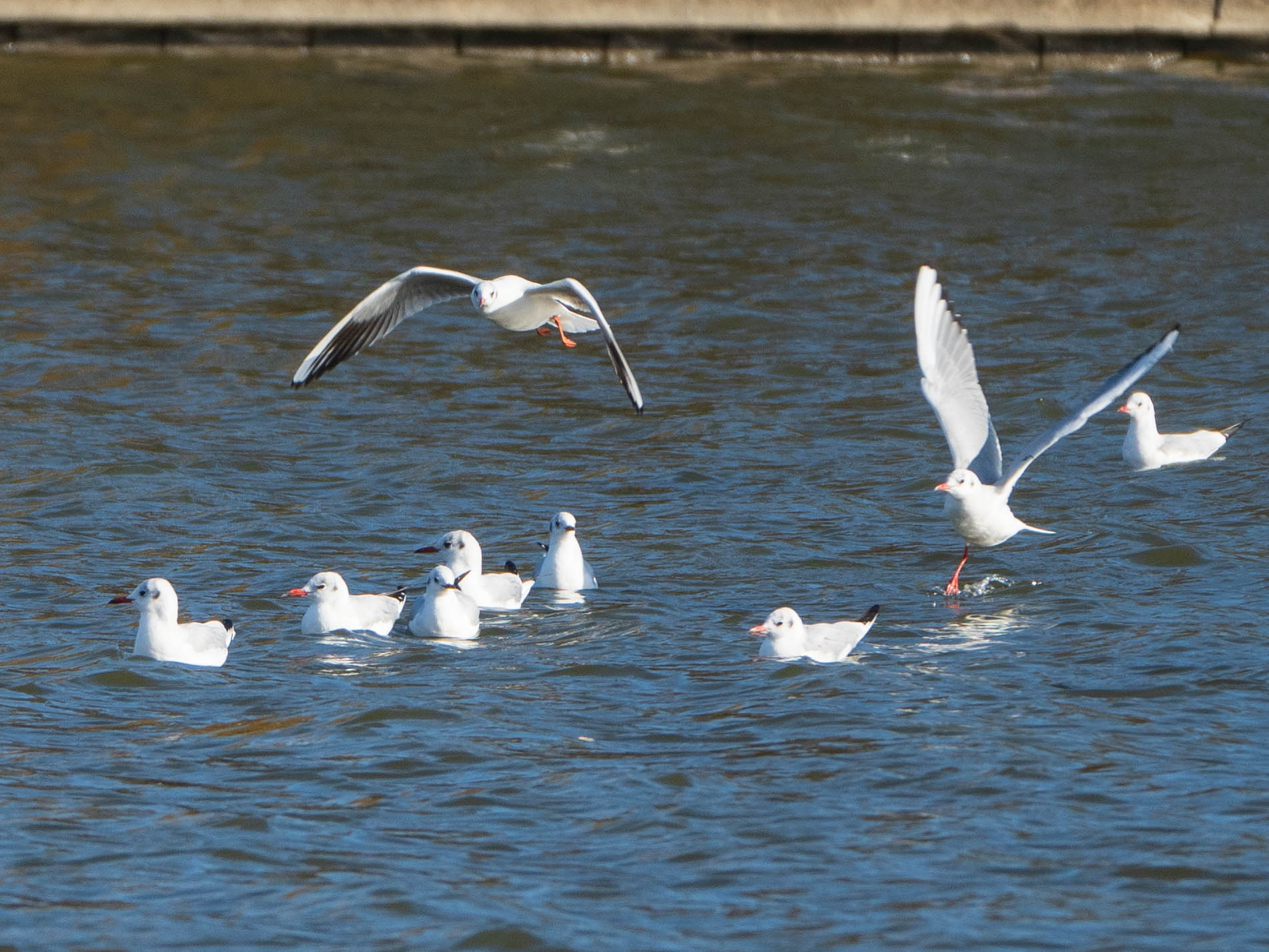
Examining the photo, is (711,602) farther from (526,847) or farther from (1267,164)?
(1267,164)

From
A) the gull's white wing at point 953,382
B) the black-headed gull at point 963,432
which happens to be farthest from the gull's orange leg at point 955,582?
the gull's white wing at point 953,382

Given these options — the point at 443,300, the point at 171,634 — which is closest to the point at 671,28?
the point at 443,300

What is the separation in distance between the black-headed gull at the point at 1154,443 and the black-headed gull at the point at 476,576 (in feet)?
14.5

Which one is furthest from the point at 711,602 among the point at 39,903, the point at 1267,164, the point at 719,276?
the point at 1267,164

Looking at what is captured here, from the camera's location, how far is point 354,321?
40.5ft

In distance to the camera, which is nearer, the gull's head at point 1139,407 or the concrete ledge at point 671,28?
the gull's head at point 1139,407

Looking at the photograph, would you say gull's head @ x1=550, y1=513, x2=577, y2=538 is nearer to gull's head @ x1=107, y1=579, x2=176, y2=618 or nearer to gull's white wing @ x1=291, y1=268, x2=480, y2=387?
gull's white wing @ x1=291, y1=268, x2=480, y2=387

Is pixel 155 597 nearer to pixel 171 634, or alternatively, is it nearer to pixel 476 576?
pixel 171 634

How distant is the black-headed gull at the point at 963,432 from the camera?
10523mm

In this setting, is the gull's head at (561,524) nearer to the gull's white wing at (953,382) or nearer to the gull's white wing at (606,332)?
the gull's white wing at (606,332)

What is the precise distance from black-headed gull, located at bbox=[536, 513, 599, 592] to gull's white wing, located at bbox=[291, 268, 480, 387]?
1.89 m

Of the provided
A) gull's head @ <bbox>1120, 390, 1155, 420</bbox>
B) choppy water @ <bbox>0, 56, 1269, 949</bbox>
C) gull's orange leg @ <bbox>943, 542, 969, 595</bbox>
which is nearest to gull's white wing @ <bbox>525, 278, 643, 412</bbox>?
choppy water @ <bbox>0, 56, 1269, 949</bbox>

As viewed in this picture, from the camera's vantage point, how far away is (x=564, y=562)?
35.3 feet

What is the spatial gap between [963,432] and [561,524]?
7.55 ft
